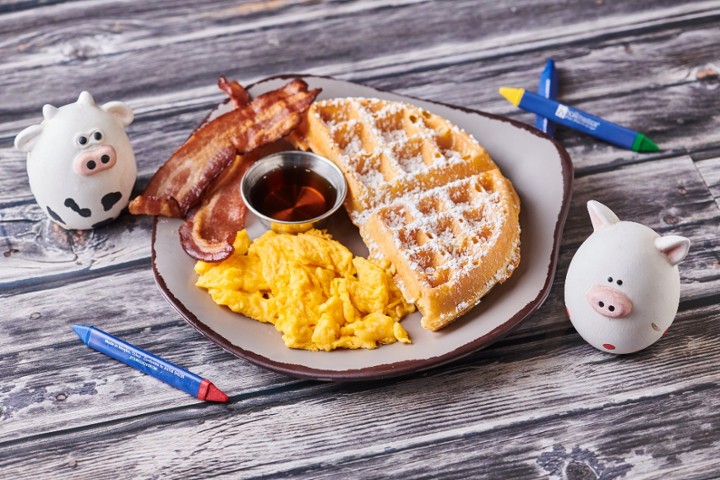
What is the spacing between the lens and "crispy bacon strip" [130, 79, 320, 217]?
2.77 meters

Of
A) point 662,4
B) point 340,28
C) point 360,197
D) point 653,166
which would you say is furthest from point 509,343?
point 662,4

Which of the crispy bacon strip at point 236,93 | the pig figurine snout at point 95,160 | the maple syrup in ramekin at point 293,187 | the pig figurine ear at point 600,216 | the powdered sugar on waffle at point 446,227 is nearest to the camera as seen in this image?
the pig figurine ear at point 600,216

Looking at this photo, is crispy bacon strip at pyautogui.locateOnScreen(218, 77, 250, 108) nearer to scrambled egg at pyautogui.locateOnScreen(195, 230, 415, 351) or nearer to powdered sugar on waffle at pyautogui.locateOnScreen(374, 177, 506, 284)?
scrambled egg at pyautogui.locateOnScreen(195, 230, 415, 351)

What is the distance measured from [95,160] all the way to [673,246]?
1.69m

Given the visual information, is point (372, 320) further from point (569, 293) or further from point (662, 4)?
point (662, 4)

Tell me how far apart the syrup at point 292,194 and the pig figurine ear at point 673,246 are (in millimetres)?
1010

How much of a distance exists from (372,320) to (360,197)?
1.45 feet

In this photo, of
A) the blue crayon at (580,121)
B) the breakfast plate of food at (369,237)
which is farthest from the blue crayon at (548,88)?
the breakfast plate of food at (369,237)

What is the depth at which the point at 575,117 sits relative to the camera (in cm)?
315

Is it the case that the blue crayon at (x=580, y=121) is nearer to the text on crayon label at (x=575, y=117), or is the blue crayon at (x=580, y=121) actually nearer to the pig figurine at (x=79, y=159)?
the text on crayon label at (x=575, y=117)

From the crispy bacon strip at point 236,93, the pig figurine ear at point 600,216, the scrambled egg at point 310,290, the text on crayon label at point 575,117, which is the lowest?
the scrambled egg at point 310,290

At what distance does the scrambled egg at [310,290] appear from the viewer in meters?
2.44

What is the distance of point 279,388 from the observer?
2.46m

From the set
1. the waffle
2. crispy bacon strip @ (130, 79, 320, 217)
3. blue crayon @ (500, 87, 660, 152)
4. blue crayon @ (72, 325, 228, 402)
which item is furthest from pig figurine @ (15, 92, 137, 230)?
blue crayon @ (500, 87, 660, 152)
